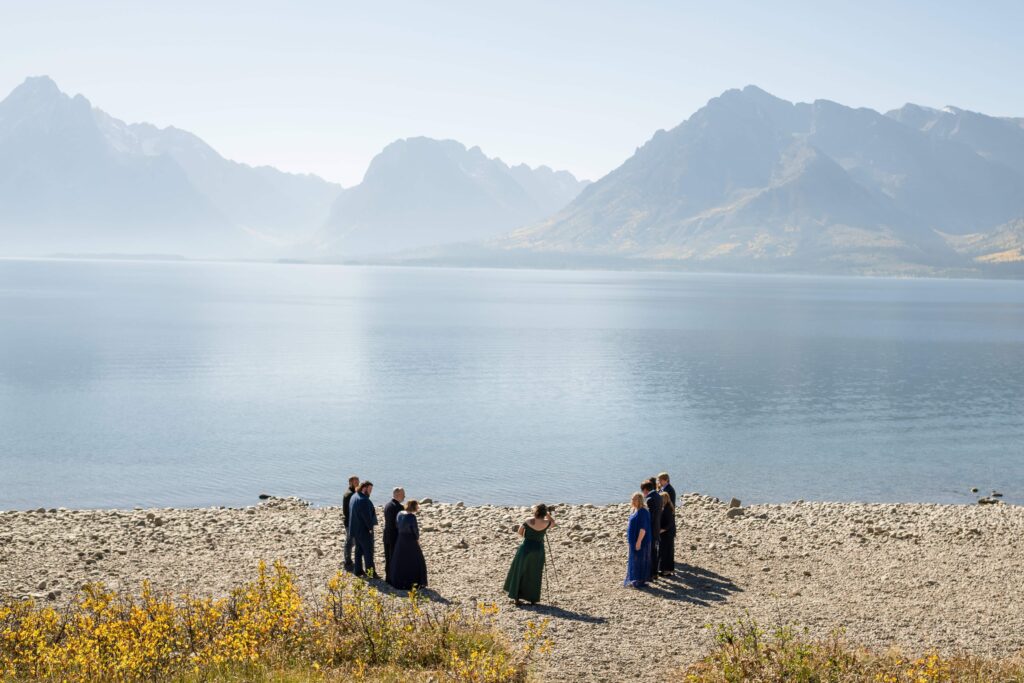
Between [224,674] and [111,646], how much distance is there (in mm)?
1953

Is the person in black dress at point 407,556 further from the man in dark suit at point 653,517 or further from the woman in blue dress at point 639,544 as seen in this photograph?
the man in dark suit at point 653,517

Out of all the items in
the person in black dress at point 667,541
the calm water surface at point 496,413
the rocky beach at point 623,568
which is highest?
the person in black dress at point 667,541

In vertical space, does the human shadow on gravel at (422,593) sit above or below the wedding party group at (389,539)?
below

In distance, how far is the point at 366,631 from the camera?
51.0ft

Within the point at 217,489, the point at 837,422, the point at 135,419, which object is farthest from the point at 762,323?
the point at 217,489

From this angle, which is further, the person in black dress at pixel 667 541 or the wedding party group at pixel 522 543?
the person in black dress at pixel 667 541

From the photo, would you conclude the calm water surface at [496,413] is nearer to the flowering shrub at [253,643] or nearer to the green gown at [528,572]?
the green gown at [528,572]

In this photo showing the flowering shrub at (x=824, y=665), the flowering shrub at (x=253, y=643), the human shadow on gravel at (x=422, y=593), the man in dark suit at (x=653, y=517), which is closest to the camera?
the flowering shrub at (x=253, y=643)

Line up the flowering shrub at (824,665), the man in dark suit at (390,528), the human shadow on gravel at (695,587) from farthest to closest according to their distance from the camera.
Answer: the man in dark suit at (390,528), the human shadow on gravel at (695,587), the flowering shrub at (824,665)

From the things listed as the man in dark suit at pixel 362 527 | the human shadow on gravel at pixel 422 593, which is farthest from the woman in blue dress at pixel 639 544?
the man in dark suit at pixel 362 527

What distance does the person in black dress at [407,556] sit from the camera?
67.3 ft

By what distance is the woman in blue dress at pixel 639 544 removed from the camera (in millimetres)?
20812

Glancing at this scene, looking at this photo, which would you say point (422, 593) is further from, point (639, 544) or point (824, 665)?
point (824, 665)

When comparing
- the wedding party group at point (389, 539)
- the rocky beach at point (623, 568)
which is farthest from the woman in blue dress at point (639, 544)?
the wedding party group at point (389, 539)
